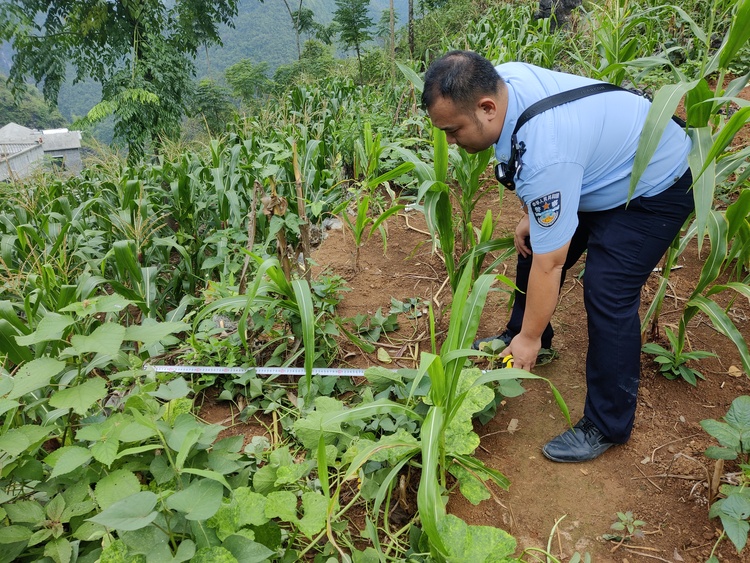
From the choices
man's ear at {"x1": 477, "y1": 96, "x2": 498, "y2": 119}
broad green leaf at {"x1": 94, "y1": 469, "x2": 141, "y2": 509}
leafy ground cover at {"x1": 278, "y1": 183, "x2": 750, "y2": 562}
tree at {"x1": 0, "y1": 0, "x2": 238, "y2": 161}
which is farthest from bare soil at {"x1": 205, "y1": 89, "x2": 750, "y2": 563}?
tree at {"x1": 0, "y1": 0, "x2": 238, "y2": 161}

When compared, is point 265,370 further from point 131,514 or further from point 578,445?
point 578,445

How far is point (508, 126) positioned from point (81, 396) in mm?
1462

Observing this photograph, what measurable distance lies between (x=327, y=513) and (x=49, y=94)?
19187 mm

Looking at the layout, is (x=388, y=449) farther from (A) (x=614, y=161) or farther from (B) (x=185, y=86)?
A: (B) (x=185, y=86)

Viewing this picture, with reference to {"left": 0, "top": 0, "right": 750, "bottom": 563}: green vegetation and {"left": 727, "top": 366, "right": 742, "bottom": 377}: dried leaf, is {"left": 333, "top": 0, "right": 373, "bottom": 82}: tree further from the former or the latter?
{"left": 727, "top": 366, "right": 742, "bottom": 377}: dried leaf

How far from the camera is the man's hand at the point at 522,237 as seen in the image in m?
2.05

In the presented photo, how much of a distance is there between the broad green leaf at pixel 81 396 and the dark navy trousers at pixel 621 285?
1.55 meters

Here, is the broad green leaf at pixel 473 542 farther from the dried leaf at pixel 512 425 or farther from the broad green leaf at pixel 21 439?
the broad green leaf at pixel 21 439

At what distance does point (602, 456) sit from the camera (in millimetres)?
1786

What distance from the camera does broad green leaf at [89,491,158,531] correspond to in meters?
1.00

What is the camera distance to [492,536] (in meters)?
1.23

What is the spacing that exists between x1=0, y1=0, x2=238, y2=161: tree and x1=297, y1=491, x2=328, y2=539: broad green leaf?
43.1 feet

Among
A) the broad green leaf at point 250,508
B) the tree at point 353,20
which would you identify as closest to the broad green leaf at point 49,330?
the broad green leaf at point 250,508

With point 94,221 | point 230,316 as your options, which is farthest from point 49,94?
point 230,316
